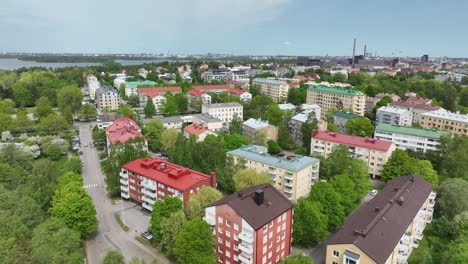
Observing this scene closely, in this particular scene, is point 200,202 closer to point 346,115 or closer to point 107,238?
point 107,238

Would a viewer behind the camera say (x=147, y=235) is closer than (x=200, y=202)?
No

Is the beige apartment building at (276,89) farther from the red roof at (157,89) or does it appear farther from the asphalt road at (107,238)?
the asphalt road at (107,238)

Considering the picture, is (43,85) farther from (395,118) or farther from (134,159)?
(395,118)

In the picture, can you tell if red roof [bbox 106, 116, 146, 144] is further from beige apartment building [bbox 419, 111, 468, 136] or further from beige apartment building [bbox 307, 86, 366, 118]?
beige apartment building [bbox 419, 111, 468, 136]

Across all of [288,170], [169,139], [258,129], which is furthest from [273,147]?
[169,139]

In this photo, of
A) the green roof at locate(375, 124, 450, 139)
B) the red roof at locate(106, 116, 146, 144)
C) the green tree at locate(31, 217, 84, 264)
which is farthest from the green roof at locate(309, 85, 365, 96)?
the green tree at locate(31, 217, 84, 264)

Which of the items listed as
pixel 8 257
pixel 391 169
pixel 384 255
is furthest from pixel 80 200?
pixel 391 169

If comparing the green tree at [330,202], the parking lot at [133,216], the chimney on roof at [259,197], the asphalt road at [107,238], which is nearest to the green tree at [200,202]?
the asphalt road at [107,238]
